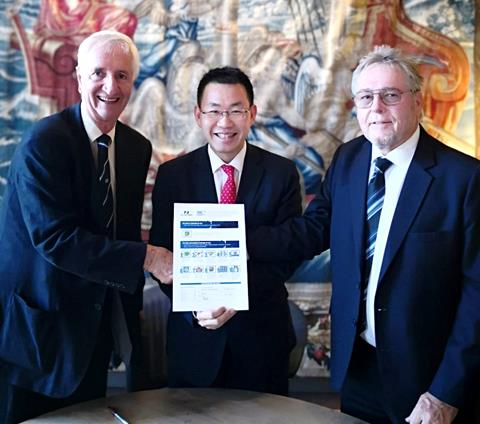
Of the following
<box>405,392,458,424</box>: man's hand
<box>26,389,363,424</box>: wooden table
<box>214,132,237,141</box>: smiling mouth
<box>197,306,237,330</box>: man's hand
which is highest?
<box>214,132,237,141</box>: smiling mouth

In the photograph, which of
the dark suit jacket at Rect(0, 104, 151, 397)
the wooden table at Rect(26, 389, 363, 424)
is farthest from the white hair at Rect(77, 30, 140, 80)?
the wooden table at Rect(26, 389, 363, 424)

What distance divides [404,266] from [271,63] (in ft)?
7.73

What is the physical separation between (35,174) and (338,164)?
111 centimetres

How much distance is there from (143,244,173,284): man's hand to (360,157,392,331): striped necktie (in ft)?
2.31

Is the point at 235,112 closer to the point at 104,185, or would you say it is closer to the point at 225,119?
the point at 225,119

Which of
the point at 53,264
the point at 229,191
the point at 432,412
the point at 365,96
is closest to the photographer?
the point at 432,412

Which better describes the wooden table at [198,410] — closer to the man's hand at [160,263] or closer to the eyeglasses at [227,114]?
the man's hand at [160,263]

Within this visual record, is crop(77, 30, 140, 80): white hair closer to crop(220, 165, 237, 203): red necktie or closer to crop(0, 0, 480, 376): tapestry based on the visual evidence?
crop(220, 165, 237, 203): red necktie

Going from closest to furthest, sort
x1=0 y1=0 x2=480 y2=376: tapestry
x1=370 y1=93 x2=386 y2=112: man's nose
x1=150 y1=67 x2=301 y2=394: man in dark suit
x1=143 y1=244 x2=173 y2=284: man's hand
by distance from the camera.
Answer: x1=370 y1=93 x2=386 y2=112: man's nose → x1=143 y1=244 x2=173 y2=284: man's hand → x1=150 y1=67 x2=301 y2=394: man in dark suit → x1=0 y1=0 x2=480 y2=376: tapestry

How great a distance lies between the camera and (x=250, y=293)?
7.45 ft

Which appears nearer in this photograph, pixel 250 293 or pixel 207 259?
pixel 207 259

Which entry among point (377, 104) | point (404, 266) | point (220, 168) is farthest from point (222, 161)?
point (404, 266)

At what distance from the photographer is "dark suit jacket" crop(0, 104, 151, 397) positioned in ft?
6.64

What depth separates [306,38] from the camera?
3.84m
